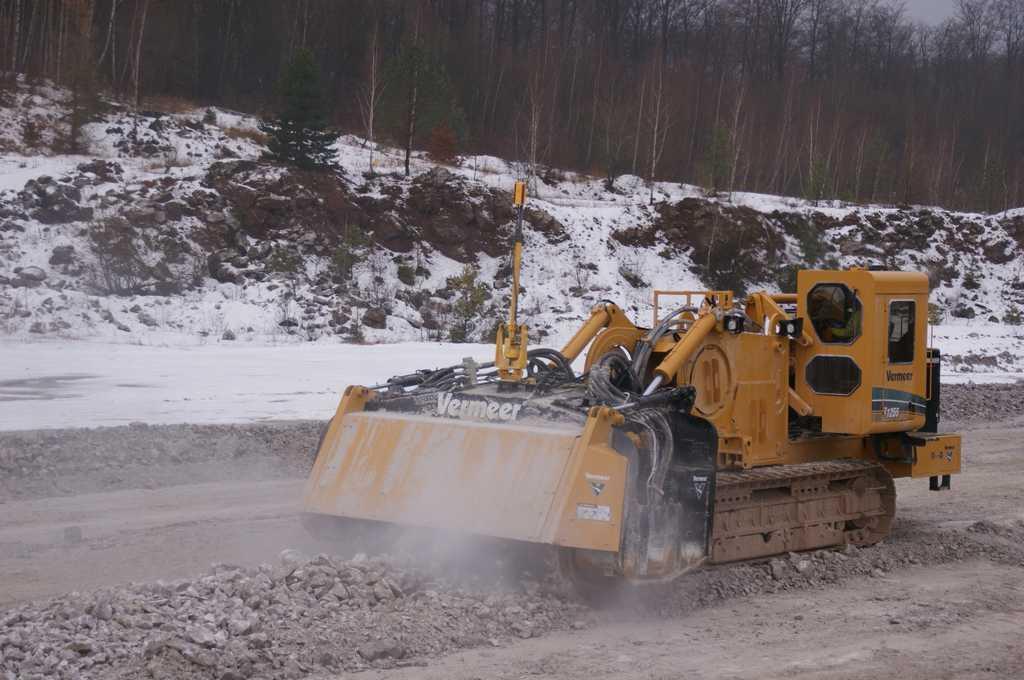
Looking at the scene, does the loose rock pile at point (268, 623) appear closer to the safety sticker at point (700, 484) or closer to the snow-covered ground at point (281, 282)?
the safety sticker at point (700, 484)

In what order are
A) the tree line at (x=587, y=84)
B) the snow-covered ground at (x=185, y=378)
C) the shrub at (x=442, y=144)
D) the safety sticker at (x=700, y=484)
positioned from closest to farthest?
the safety sticker at (x=700, y=484) < the snow-covered ground at (x=185, y=378) < the shrub at (x=442, y=144) < the tree line at (x=587, y=84)

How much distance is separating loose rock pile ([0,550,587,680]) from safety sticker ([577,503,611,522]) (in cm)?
60

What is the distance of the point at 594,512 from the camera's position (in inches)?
298

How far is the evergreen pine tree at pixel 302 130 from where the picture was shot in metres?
36.8

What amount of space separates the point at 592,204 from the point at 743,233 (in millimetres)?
5590

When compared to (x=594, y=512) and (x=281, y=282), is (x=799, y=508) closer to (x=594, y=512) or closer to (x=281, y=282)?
(x=594, y=512)

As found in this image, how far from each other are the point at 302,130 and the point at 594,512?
32.2 metres

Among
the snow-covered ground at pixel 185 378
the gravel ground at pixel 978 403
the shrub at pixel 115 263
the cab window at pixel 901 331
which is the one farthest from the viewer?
the shrub at pixel 115 263

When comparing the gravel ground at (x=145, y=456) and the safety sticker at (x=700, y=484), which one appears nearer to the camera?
the safety sticker at (x=700, y=484)

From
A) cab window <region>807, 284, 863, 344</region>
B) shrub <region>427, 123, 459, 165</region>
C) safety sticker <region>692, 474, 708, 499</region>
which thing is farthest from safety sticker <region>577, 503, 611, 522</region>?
shrub <region>427, 123, 459, 165</region>

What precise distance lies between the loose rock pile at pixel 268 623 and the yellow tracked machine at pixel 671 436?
0.54m

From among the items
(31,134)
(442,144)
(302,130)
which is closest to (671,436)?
(302,130)

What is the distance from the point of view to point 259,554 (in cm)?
941

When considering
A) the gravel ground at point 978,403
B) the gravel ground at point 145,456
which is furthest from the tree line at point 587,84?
the gravel ground at point 145,456
